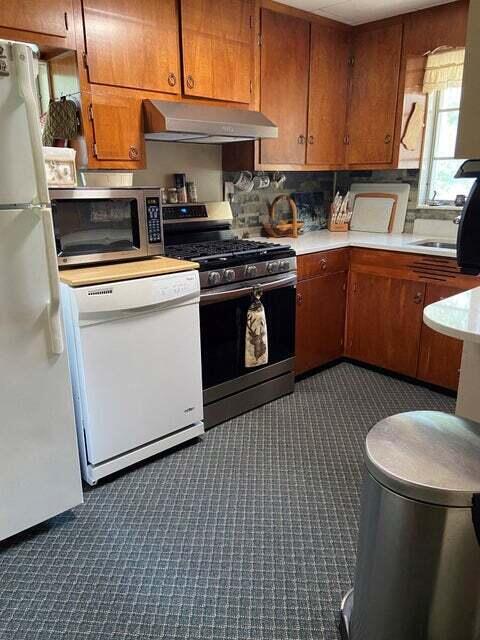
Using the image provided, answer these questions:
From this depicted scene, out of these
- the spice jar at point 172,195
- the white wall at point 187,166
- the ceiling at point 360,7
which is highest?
the ceiling at point 360,7

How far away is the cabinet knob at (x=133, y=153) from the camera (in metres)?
2.50

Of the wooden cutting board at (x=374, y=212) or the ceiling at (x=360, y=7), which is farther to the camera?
the wooden cutting board at (x=374, y=212)

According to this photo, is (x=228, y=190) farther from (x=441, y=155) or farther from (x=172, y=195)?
(x=441, y=155)

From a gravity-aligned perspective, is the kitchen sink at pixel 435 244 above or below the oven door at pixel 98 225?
below

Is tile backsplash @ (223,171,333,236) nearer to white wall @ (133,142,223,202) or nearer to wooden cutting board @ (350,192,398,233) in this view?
white wall @ (133,142,223,202)

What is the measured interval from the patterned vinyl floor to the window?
78.6 inches

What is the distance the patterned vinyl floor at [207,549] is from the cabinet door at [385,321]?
2.67 ft

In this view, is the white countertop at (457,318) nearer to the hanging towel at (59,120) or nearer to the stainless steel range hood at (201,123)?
the stainless steel range hood at (201,123)

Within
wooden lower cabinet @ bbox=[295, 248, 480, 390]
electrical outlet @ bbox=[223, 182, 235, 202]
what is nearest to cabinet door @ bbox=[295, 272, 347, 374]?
wooden lower cabinet @ bbox=[295, 248, 480, 390]

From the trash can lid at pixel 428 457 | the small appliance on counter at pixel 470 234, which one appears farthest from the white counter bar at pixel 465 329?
the trash can lid at pixel 428 457

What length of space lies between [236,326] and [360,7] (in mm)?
2259

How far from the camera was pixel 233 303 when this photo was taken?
264cm

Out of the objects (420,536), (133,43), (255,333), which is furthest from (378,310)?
(420,536)

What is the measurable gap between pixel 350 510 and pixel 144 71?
234 centimetres
